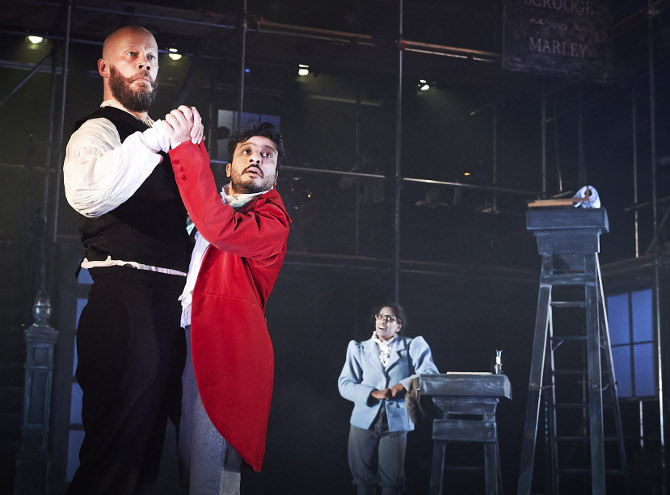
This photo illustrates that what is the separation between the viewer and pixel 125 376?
2.07 meters

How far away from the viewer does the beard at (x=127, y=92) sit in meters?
2.32

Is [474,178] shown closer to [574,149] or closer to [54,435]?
[574,149]

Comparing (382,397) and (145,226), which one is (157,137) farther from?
(382,397)

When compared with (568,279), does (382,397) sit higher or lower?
lower

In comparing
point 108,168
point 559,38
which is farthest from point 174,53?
point 108,168

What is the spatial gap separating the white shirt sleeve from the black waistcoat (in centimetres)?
5

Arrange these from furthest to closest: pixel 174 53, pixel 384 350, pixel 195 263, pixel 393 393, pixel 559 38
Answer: pixel 174 53
pixel 559 38
pixel 384 350
pixel 393 393
pixel 195 263

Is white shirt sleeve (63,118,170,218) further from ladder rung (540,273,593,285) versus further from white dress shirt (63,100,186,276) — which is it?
ladder rung (540,273,593,285)

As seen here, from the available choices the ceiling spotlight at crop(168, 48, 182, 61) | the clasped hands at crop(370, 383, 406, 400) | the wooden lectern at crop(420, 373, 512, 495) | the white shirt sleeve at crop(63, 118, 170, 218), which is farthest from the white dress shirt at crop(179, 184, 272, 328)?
the ceiling spotlight at crop(168, 48, 182, 61)

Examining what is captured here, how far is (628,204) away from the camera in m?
10.0

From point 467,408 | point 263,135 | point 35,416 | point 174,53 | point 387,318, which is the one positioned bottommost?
point 35,416

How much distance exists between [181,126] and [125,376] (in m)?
0.64

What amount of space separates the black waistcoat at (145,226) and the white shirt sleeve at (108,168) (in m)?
0.05

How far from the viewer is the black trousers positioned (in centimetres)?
205
